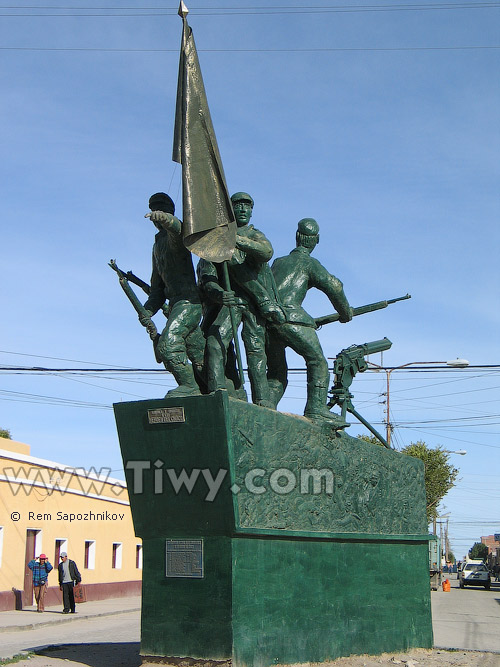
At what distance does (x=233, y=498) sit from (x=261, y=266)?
7.82 ft

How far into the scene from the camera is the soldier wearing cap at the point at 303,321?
832 cm

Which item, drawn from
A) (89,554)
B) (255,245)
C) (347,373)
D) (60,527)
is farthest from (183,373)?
(89,554)

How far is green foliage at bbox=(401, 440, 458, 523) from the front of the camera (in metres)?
40.5

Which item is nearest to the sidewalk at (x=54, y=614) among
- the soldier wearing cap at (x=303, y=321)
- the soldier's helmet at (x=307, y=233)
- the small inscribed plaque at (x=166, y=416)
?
the soldier wearing cap at (x=303, y=321)

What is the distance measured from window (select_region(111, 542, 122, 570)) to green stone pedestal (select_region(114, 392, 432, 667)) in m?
19.2

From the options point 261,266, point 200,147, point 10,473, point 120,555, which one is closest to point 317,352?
point 261,266

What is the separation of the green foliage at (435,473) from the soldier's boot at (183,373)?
111ft

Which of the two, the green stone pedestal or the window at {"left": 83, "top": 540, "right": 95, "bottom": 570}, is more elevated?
the green stone pedestal

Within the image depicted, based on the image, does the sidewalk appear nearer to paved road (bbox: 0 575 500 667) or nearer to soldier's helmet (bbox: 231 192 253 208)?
paved road (bbox: 0 575 500 667)

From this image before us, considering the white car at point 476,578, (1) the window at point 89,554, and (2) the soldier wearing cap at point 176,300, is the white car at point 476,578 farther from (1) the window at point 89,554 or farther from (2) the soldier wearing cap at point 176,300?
(2) the soldier wearing cap at point 176,300

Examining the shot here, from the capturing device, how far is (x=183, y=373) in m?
7.72

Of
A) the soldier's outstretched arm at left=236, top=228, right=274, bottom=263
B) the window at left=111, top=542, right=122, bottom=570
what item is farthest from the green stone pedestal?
the window at left=111, top=542, right=122, bottom=570

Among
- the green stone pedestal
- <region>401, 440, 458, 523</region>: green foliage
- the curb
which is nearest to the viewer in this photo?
the green stone pedestal

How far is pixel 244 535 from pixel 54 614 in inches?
526
